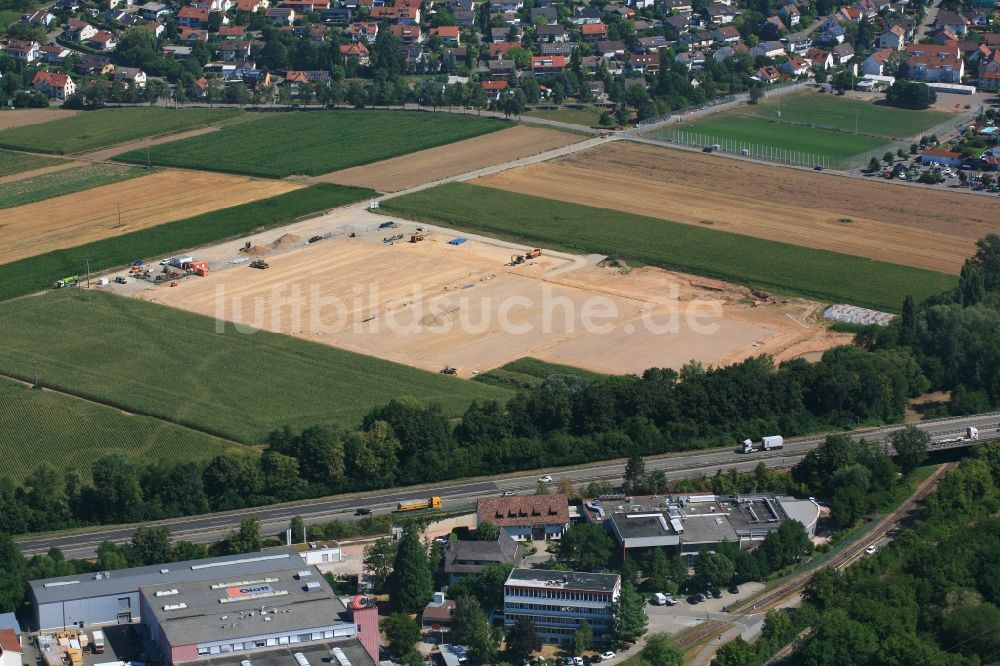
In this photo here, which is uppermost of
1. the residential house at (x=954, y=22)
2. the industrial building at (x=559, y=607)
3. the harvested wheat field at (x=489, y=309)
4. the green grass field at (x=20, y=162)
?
the residential house at (x=954, y=22)

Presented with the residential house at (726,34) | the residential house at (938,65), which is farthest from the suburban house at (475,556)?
the residential house at (726,34)

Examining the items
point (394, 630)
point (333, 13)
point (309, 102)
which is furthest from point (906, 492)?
point (333, 13)

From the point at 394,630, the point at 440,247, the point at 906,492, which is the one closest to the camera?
the point at 394,630

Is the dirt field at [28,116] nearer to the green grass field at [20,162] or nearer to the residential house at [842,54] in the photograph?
the green grass field at [20,162]

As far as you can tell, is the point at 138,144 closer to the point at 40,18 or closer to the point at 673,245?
the point at 40,18

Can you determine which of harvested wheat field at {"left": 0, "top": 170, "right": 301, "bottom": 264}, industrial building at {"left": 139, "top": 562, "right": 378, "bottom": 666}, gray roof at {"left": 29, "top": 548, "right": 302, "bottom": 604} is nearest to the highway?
gray roof at {"left": 29, "top": 548, "right": 302, "bottom": 604}

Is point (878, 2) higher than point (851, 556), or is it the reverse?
point (878, 2)

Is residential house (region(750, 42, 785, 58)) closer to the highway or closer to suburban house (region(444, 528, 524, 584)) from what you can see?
the highway

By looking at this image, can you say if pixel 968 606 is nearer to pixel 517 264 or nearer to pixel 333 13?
pixel 517 264
